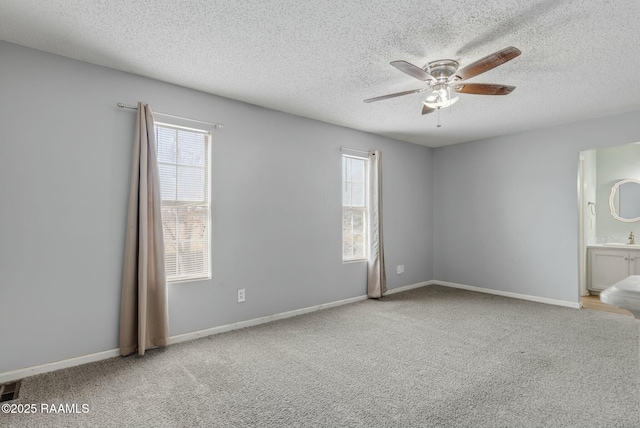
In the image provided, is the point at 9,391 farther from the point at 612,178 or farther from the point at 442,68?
the point at 612,178

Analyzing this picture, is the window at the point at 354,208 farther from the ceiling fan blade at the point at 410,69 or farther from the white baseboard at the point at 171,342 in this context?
the ceiling fan blade at the point at 410,69

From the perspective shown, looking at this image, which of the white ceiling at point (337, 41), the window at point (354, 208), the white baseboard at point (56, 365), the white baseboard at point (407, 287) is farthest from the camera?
the white baseboard at point (407, 287)

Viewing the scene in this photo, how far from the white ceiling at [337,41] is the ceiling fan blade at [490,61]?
198mm

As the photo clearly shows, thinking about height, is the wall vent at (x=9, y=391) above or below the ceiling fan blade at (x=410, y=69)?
below

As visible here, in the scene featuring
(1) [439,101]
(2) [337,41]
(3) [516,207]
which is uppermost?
(2) [337,41]

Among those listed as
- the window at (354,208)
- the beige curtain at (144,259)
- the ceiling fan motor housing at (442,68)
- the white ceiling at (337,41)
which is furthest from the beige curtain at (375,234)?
the beige curtain at (144,259)

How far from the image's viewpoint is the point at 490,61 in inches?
89.4

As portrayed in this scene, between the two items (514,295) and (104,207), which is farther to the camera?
(514,295)

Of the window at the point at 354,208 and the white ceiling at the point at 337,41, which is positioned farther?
the window at the point at 354,208

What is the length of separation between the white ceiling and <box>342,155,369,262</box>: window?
138 centimetres

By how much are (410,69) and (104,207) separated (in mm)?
2637

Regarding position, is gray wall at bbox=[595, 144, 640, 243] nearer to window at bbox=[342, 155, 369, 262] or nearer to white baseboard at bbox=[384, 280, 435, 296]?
white baseboard at bbox=[384, 280, 435, 296]

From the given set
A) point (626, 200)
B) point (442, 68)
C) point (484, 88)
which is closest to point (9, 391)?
point (442, 68)

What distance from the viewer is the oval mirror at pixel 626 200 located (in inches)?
206
